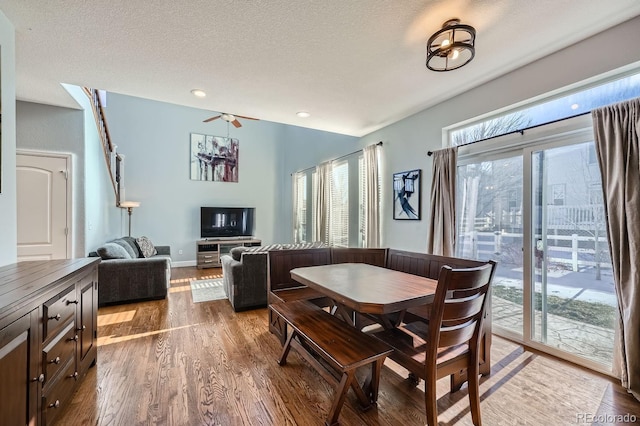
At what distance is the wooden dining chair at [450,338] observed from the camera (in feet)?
4.46

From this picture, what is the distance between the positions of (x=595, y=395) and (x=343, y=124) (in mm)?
3765

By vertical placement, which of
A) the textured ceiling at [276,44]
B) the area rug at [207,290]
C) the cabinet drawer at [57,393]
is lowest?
the area rug at [207,290]

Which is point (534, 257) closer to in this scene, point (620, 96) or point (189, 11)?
point (620, 96)

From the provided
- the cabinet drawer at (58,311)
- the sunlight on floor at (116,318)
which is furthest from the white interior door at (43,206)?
the cabinet drawer at (58,311)

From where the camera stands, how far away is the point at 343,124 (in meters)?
4.07

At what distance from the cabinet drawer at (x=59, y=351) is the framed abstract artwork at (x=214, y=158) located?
18.2ft

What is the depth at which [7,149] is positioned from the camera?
76.1 inches

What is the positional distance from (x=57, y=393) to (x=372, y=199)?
3754 millimetres

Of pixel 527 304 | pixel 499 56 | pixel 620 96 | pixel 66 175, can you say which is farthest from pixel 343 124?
pixel 66 175

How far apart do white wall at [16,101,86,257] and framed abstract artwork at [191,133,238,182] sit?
10.8ft

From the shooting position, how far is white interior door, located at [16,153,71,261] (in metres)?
3.25

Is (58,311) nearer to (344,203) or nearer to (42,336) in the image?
(42,336)

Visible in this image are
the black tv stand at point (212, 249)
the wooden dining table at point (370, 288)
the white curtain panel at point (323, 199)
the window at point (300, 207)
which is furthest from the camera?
the window at point (300, 207)

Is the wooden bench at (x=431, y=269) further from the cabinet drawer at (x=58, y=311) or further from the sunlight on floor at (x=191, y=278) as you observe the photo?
the sunlight on floor at (x=191, y=278)
